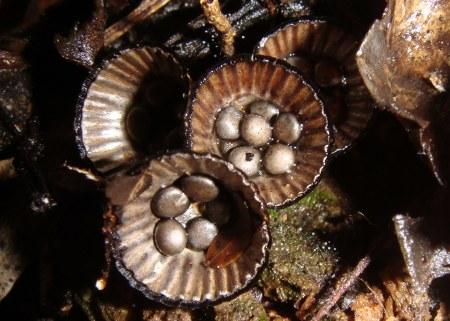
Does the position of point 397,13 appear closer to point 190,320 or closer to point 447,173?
point 447,173

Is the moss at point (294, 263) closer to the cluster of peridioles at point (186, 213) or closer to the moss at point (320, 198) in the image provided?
the moss at point (320, 198)

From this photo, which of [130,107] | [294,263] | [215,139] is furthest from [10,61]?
[294,263]

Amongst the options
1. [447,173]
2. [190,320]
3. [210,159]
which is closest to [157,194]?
[210,159]

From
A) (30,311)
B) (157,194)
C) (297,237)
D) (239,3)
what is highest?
(239,3)

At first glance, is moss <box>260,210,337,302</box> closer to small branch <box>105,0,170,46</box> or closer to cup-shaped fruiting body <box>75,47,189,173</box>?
cup-shaped fruiting body <box>75,47,189,173</box>

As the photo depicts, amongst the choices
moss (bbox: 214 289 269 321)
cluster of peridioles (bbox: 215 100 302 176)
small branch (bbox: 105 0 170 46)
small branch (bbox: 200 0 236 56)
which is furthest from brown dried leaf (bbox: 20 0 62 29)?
moss (bbox: 214 289 269 321)

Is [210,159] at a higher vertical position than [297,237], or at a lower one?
higher

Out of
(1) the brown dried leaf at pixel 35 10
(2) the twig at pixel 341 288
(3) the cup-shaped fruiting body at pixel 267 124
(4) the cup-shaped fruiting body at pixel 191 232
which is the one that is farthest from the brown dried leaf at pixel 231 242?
(1) the brown dried leaf at pixel 35 10
